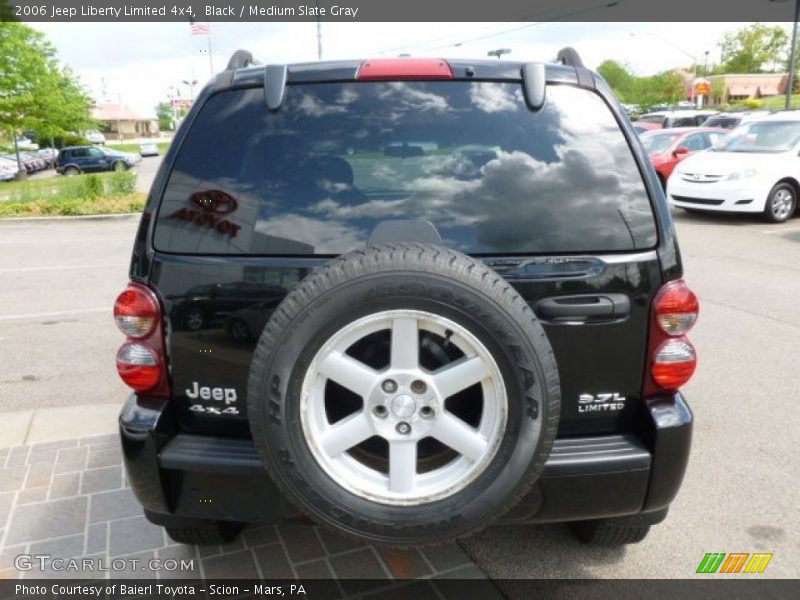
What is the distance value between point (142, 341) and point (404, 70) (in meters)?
1.38

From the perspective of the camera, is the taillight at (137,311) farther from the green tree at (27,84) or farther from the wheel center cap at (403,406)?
the green tree at (27,84)

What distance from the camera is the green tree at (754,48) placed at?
66250mm

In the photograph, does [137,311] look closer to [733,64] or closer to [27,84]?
[27,84]

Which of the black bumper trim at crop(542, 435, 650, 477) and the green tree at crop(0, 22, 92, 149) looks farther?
the green tree at crop(0, 22, 92, 149)

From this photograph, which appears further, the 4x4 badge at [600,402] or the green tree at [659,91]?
the green tree at [659,91]

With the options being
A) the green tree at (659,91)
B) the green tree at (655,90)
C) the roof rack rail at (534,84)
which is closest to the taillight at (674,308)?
the roof rack rail at (534,84)

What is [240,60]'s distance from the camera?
2.96 meters

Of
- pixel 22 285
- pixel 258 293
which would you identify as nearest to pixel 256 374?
pixel 258 293

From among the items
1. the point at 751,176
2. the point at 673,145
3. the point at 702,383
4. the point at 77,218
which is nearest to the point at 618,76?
the point at 673,145

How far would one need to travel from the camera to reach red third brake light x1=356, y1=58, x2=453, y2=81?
2.44 meters

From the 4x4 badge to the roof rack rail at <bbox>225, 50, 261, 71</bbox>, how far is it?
1943mm

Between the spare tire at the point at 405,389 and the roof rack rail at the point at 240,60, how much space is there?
1321 mm

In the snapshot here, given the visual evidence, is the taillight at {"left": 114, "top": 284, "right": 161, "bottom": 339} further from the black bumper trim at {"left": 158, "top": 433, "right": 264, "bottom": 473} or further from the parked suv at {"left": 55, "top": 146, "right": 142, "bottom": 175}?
the parked suv at {"left": 55, "top": 146, "right": 142, "bottom": 175}
